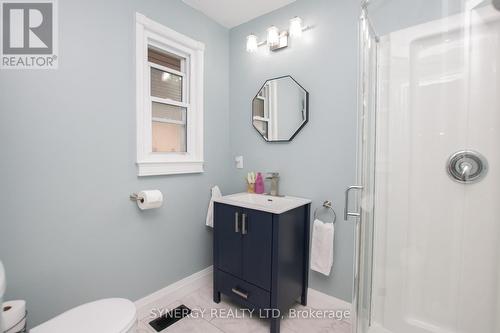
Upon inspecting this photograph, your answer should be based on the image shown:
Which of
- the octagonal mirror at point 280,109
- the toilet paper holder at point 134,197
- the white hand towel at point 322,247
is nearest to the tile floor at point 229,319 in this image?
the white hand towel at point 322,247

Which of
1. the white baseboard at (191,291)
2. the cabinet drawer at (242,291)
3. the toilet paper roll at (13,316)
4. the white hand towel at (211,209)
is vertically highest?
the white hand towel at (211,209)

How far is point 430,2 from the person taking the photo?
1.24m

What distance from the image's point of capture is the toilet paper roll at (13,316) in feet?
3.42

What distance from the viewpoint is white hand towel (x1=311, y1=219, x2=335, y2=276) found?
1755 mm

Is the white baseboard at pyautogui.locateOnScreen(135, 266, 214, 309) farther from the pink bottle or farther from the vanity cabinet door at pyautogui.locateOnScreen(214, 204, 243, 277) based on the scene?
the pink bottle

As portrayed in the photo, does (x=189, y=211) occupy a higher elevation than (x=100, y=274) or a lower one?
higher

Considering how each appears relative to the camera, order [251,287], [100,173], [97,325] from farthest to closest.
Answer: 1. [251,287]
2. [100,173]
3. [97,325]

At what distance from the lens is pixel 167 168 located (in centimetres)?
192

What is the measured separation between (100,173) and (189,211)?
2.59 feet

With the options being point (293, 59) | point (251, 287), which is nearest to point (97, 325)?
point (251, 287)

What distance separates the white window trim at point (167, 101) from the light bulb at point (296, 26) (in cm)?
79

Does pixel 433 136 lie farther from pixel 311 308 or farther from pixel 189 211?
pixel 189 211

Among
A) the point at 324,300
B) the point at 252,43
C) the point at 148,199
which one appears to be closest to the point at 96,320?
the point at 148,199

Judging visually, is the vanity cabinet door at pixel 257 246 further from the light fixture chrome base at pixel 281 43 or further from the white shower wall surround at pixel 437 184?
the light fixture chrome base at pixel 281 43
